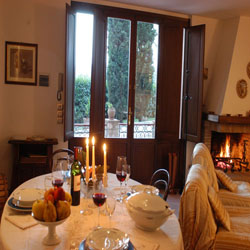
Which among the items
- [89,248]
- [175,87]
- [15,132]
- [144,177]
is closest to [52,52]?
[15,132]

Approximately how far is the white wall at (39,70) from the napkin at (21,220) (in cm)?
239

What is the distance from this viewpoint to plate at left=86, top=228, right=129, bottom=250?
1177 mm

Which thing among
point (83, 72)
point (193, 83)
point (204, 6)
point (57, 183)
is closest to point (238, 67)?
point (193, 83)

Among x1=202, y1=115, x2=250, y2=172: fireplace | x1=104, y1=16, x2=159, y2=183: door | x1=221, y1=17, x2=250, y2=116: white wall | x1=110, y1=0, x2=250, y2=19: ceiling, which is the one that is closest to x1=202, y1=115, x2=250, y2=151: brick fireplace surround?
x1=202, y1=115, x2=250, y2=172: fireplace

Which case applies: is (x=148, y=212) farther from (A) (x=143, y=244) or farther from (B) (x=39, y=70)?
(B) (x=39, y=70)

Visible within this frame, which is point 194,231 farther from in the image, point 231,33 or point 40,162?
point 231,33

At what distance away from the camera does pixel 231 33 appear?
4.47 meters

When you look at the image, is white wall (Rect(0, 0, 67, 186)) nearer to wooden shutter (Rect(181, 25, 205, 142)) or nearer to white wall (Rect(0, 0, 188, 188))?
white wall (Rect(0, 0, 188, 188))

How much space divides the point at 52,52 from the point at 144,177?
232 cm

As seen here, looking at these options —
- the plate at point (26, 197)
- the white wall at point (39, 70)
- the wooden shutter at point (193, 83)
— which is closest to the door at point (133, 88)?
the wooden shutter at point (193, 83)

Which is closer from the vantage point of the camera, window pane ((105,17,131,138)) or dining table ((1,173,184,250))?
dining table ((1,173,184,250))

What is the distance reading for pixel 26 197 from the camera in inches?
66.4

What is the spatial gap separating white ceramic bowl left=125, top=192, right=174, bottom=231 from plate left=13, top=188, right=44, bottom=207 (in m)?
0.57

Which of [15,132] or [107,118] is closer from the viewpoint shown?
[15,132]
